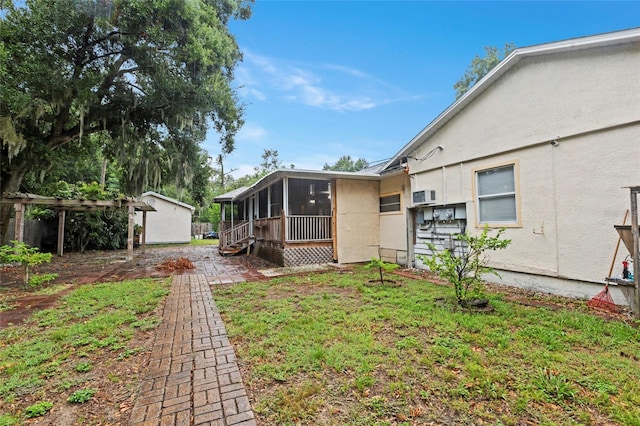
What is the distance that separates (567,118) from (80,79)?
1275 cm

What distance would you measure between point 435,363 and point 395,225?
6.61 m

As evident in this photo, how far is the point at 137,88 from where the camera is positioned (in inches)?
379

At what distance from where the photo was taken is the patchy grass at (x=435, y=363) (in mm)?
2070

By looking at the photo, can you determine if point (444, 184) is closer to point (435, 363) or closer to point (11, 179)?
point (435, 363)

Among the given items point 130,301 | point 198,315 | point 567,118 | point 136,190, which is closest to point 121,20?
point 136,190

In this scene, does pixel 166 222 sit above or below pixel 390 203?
below

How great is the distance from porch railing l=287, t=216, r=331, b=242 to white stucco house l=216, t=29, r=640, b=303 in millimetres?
193

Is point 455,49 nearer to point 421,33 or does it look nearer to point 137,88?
point 421,33

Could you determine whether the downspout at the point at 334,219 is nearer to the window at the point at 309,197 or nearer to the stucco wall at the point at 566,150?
the window at the point at 309,197

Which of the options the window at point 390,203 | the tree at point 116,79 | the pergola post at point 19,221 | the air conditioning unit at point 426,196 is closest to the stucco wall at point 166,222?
the tree at point 116,79

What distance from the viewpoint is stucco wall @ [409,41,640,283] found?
4355 mm

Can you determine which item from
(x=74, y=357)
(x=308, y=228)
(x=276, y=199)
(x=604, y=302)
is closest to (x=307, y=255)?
(x=308, y=228)

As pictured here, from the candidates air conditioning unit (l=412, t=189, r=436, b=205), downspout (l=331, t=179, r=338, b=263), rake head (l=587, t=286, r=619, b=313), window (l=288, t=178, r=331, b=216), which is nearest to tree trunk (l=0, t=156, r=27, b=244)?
window (l=288, t=178, r=331, b=216)

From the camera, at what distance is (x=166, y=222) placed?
809 inches
